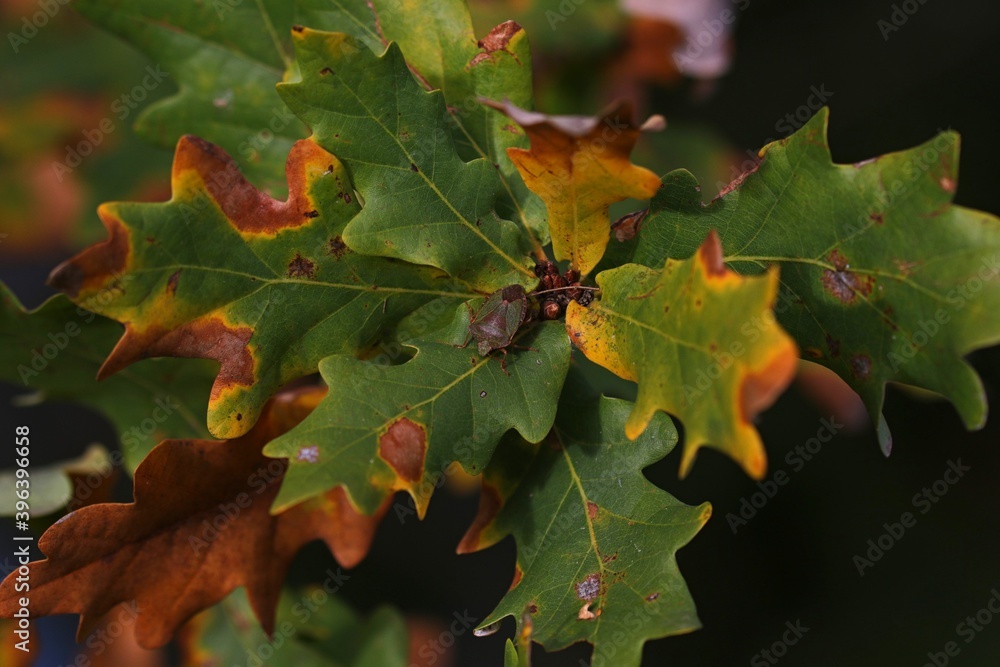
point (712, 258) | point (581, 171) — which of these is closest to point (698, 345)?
point (712, 258)

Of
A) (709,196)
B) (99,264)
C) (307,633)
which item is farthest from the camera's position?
(709,196)

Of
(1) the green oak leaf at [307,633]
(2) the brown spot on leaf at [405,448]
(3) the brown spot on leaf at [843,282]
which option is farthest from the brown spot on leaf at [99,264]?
(1) the green oak leaf at [307,633]

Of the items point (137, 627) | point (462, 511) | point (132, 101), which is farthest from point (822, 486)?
point (132, 101)

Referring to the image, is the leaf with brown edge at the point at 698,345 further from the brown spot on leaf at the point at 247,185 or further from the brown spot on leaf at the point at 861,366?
the brown spot on leaf at the point at 247,185

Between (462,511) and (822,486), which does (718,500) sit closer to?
(822,486)

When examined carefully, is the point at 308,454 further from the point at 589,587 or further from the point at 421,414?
the point at 589,587

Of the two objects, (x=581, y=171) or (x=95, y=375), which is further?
(x=95, y=375)
